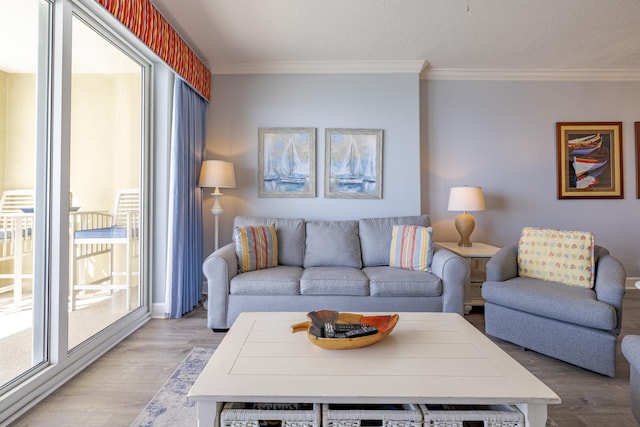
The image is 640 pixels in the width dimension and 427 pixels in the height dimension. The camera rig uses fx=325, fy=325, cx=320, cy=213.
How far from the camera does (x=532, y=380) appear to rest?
45.6 inches

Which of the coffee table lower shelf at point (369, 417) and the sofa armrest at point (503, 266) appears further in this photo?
the sofa armrest at point (503, 266)

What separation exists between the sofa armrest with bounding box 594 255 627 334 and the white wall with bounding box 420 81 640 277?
157 centimetres

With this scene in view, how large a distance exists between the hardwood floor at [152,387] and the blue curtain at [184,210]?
471 millimetres

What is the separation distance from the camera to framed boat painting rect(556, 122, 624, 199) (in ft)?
12.1

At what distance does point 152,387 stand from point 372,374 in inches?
52.8

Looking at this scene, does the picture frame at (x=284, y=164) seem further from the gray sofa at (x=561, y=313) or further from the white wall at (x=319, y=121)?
the gray sofa at (x=561, y=313)

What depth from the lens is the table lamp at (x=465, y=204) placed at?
321 centimetres

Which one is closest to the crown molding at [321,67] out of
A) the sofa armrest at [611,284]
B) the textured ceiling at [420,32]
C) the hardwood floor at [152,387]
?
the textured ceiling at [420,32]

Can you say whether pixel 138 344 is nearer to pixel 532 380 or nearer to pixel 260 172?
pixel 260 172

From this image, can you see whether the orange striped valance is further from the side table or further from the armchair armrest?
the armchair armrest

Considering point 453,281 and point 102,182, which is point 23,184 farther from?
point 453,281

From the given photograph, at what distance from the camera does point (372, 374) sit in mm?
1185

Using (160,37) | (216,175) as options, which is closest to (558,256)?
(216,175)

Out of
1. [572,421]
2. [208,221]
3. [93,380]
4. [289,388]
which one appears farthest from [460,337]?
[208,221]
